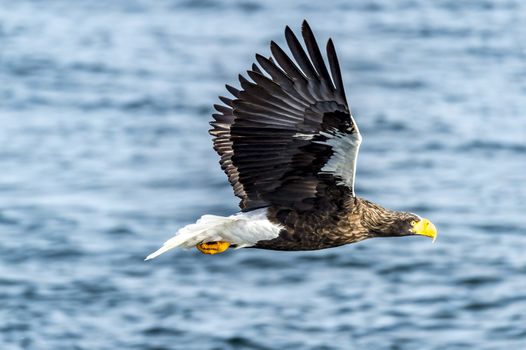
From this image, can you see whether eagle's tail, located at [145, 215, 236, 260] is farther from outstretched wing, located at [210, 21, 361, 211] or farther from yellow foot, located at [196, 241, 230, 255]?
outstretched wing, located at [210, 21, 361, 211]

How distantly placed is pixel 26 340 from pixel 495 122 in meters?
9.75

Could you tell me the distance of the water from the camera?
18.0m

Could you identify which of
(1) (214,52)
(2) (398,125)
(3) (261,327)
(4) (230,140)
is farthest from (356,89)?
(4) (230,140)

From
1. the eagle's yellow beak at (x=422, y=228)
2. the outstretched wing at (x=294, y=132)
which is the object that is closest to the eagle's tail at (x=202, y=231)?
the outstretched wing at (x=294, y=132)

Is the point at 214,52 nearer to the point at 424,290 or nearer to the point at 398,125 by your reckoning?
the point at 398,125

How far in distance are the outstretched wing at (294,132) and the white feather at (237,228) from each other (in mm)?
133

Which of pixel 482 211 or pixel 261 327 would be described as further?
pixel 482 211

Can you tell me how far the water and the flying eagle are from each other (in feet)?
25.9

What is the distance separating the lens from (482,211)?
21.1 m

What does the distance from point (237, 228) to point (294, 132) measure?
881 mm

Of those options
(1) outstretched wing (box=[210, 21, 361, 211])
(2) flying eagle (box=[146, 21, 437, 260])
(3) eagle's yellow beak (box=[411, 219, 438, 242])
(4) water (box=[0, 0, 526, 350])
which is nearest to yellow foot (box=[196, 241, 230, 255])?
(2) flying eagle (box=[146, 21, 437, 260])

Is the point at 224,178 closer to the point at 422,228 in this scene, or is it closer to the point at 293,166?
the point at 422,228

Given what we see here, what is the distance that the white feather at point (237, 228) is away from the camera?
945 centimetres

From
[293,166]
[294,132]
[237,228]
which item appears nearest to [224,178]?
[237,228]
